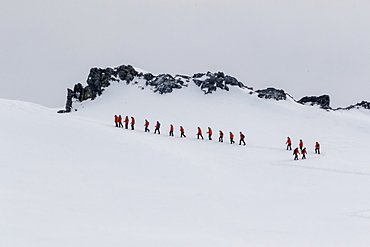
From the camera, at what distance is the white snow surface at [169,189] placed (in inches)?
426

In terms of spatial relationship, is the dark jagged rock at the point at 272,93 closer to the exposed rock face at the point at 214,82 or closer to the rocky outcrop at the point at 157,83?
the rocky outcrop at the point at 157,83

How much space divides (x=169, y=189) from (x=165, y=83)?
1602 inches

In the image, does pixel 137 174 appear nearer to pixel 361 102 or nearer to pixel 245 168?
pixel 245 168

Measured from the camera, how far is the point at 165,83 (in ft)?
187

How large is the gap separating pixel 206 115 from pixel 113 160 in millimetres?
27864

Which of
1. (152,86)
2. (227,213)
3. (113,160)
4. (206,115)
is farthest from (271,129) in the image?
(227,213)

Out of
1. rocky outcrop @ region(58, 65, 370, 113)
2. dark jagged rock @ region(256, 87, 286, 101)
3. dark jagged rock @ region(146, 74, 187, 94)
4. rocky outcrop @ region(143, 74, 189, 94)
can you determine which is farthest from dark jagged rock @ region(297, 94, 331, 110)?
dark jagged rock @ region(146, 74, 187, 94)

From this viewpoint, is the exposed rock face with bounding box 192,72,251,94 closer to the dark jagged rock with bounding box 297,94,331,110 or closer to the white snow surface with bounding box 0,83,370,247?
the dark jagged rock with bounding box 297,94,331,110

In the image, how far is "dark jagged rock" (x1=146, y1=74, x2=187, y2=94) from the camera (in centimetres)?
5621

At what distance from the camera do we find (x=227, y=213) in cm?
1428

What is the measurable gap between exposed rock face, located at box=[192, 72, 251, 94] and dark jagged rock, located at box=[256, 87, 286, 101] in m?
4.28

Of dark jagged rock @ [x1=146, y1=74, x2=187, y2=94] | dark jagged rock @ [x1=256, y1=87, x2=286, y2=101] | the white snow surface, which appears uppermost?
dark jagged rock @ [x1=146, y1=74, x2=187, y2=94]

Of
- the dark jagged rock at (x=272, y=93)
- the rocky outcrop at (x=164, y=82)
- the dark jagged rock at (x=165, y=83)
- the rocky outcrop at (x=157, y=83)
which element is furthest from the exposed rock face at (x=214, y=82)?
the dark jagged rock at (x=272, y=93)

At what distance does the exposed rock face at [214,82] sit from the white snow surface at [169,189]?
18018 millimetres
